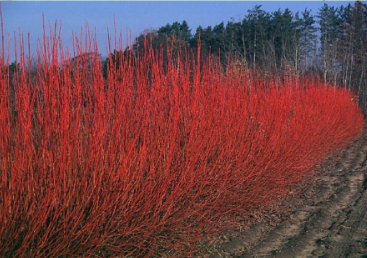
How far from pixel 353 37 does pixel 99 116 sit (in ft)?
87.7

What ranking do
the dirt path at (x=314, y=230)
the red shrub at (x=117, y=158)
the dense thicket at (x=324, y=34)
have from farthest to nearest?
the dense thicket at (x=324, y=34) < the dirt path at (x=314, y=230) < the red shrub at (x=117, y=158)

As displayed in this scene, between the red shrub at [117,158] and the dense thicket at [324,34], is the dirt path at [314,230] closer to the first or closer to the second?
the red shrub at [117,158]

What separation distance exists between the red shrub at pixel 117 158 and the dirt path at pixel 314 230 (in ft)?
1.31

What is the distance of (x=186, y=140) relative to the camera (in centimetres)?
414

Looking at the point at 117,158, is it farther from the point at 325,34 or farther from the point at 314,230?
the point at 325,34

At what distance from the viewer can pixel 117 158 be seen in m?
3.25

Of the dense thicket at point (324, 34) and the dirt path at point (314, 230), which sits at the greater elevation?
the dense thicket at point (324, 34)

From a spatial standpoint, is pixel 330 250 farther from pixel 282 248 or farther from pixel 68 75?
pixel 68 75

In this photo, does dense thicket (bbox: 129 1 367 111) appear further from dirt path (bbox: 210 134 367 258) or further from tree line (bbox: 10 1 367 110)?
dirt path (bbox: 210 134 367 258)

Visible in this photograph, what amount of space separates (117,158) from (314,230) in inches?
108

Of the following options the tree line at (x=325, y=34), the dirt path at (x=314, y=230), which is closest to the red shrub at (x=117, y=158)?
the dirt path at (x=314, y=230)

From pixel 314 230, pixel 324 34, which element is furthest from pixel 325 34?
pixel 314 230

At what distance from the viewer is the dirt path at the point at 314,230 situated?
4.31 metres

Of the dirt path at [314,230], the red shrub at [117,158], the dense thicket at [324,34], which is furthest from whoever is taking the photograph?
the dense thicket at [324,34]
